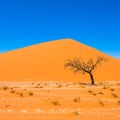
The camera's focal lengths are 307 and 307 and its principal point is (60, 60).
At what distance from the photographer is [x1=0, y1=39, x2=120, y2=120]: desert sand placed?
12.3 m

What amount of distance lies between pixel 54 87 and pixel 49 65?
3960cm

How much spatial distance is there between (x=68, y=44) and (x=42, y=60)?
2244 cm

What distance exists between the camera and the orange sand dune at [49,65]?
59156 millimetres

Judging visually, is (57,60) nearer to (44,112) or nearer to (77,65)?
(77,65)

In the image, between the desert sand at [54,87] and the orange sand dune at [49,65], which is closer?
the desert sand at [54,87]

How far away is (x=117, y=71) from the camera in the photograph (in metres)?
70.9

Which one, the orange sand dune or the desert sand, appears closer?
the desert sand

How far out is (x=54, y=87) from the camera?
95.5 feet

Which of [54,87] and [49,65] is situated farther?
[49,65]

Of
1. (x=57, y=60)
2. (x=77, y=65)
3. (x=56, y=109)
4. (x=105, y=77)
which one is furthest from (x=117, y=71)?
(x=56, y=109)

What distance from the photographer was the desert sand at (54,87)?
12336mm

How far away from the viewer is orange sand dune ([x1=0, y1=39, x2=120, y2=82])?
194ft

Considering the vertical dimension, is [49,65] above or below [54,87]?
above

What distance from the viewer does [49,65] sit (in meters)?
68.6
